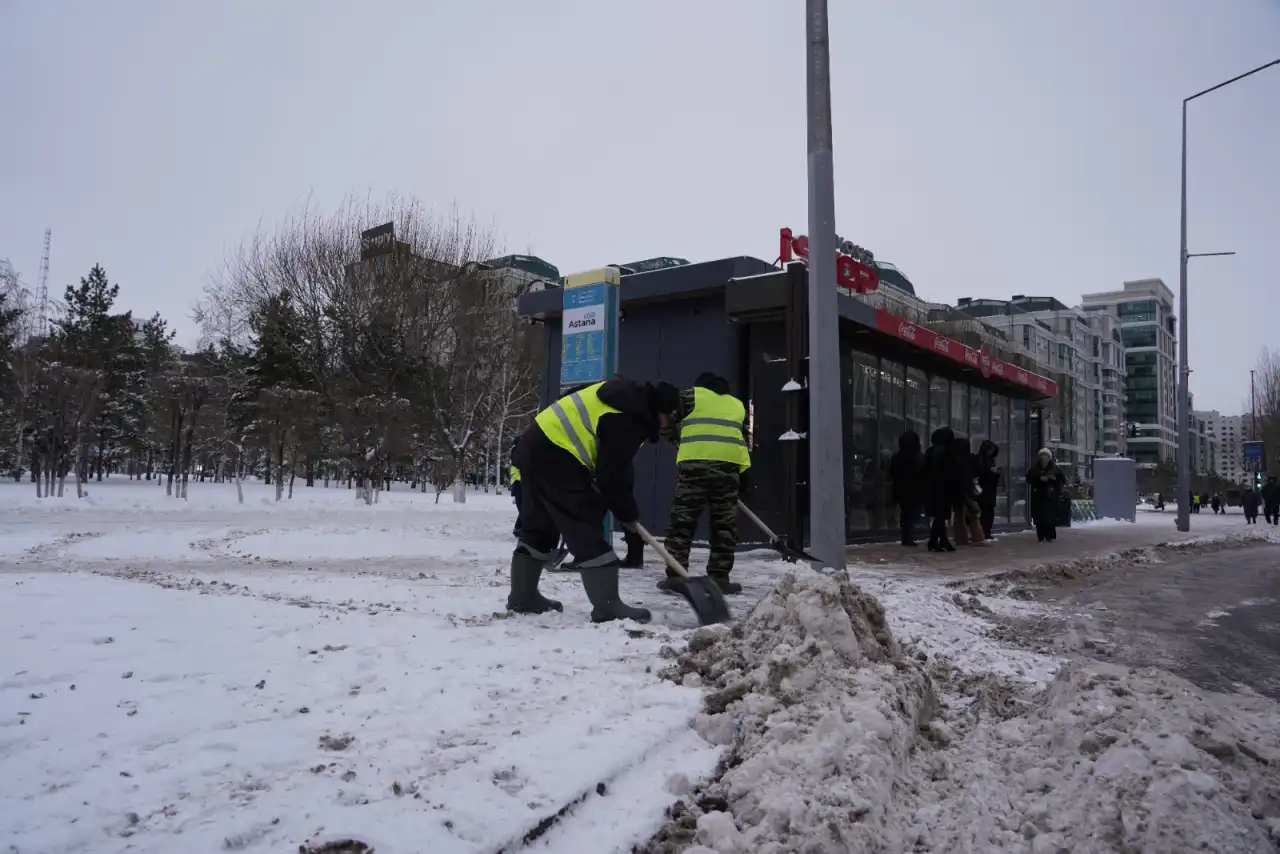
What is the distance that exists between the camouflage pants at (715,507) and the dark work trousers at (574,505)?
1.64 m

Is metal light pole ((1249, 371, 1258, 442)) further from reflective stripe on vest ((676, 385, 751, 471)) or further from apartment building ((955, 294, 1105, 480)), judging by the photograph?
reflective stripe on vest ((676, 385, 751, 471))

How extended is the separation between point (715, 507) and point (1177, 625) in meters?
3.71

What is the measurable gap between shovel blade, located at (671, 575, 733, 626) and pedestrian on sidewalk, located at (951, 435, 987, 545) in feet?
26.6

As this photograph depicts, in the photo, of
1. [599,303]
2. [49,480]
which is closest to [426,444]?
[49,480]

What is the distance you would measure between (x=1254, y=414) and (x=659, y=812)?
230 feet

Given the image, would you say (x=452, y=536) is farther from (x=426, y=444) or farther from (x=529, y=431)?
(x=426, y=444)

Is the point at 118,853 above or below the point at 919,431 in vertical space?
below

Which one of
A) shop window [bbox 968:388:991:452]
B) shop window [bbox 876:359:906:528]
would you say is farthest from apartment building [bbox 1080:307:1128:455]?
shop window [bbox 876:359:906:528]

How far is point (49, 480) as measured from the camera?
74.2ft

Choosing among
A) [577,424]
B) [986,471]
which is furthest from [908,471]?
[577,424]

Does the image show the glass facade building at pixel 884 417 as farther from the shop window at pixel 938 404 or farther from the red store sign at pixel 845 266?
the red store sign at pixel 845 266

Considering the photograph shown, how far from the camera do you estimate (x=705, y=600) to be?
494 cm

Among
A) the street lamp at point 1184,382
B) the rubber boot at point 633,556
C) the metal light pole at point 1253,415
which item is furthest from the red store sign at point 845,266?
the metal light pole at point 1253,415

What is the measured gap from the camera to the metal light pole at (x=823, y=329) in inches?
290
